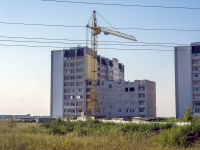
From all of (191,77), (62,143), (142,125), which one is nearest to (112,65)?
(191,77)

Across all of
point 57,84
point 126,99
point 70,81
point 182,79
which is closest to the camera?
point 182,79

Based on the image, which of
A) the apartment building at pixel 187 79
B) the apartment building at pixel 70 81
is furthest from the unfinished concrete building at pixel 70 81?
the apartment building at pixel 187 79

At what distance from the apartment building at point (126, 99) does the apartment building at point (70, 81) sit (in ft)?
14.7

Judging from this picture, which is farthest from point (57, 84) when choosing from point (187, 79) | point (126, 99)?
point (187, 79)

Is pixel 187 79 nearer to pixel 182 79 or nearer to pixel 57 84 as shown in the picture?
pixel 182 79

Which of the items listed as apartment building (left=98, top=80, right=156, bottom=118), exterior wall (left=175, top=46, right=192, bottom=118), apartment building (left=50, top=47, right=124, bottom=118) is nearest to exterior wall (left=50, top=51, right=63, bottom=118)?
apartment building (left=50, top=47, right=124, bottom=118)

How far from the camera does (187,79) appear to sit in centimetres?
9619

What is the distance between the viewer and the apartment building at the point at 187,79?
9444 cm

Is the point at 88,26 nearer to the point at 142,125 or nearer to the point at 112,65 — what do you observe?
the point at 112,65

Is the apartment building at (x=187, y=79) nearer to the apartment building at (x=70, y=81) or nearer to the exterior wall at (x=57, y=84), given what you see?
the apartment building at (x=70, y=81)

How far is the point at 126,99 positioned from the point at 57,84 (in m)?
22.5

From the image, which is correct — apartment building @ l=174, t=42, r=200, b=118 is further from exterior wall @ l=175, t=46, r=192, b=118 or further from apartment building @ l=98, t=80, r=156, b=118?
apartment building @ l=98, t=80, r=156, b=118

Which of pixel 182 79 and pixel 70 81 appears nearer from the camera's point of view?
pixel 182 79

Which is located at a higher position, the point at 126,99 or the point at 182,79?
the point at 182,79
